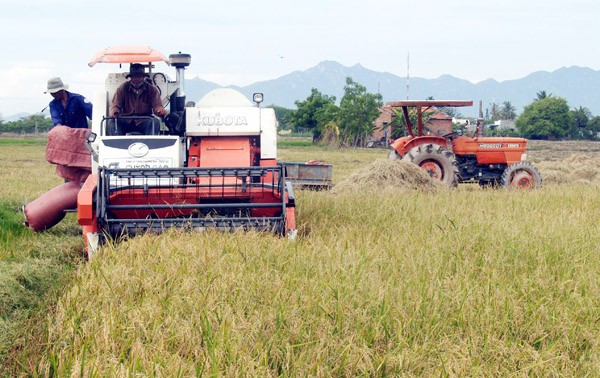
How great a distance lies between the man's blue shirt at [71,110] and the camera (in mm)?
8734

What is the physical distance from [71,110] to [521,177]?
868cm

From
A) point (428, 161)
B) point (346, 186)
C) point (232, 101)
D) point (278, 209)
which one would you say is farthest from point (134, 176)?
point (428, 161)

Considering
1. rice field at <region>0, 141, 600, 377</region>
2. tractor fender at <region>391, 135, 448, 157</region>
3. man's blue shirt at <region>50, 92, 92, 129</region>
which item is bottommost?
rice field at <region>0, 141, 600, 377</region>

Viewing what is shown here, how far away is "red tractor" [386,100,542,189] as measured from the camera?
13391mm

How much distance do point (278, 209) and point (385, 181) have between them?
221 inches

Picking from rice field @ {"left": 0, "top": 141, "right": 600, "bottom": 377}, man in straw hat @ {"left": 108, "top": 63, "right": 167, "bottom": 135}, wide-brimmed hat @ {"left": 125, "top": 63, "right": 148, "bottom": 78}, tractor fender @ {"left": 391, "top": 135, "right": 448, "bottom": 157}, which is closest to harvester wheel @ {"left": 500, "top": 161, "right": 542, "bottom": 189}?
tractor fender @ {"left": 391, "top": 135, "right": 448, "bottom": 157}

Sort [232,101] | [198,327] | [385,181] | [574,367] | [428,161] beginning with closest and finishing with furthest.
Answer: [574,367] → [198,327] → [232,101] → [385,181] → [428,161]

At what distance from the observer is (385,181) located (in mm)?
12352

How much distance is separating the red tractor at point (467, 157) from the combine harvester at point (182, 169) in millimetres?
5886

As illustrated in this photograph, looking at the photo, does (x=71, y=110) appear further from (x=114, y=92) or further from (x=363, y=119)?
(x=363, y=119)

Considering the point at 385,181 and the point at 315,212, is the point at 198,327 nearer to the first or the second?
the point at 315,212

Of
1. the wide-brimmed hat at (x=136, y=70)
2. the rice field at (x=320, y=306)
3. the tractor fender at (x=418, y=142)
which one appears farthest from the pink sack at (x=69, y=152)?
the tractor fender at (x=418, y=142)

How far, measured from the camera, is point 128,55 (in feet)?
23.9

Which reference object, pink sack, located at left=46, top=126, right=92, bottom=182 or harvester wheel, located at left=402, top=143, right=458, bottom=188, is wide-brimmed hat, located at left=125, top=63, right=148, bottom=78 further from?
harvester wheel, located at left=402, top=143, right=458, bottom=188
